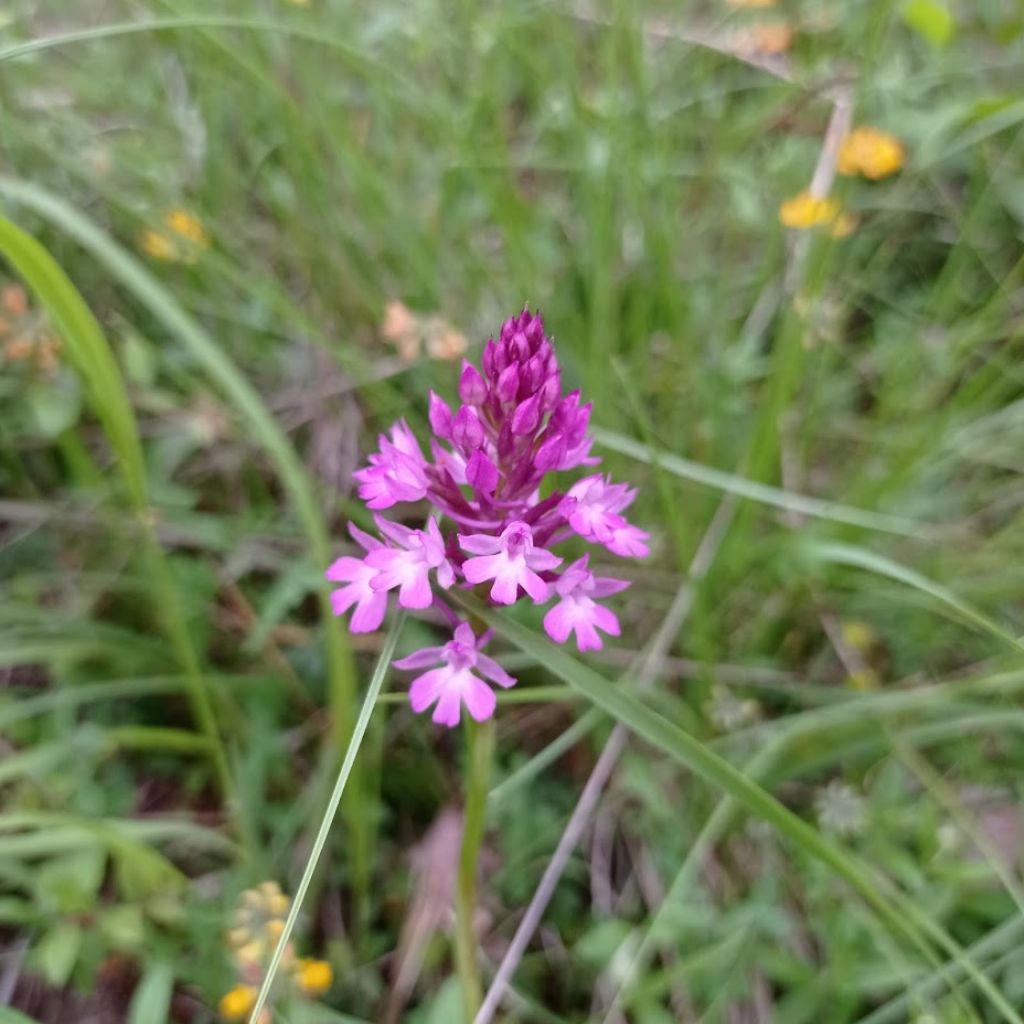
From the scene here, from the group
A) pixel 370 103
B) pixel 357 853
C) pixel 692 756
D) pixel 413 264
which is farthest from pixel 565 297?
pixel 692 756

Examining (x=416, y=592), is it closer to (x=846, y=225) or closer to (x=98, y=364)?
(x=98, y=364)

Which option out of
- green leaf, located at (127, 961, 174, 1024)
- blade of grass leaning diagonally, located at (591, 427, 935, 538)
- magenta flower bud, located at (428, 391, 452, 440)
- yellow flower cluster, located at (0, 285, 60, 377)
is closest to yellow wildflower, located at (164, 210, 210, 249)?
yellow flower cluster, located at (0, 285, 60, 377)

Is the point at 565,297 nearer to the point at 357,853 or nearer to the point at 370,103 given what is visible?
the point at 370,103

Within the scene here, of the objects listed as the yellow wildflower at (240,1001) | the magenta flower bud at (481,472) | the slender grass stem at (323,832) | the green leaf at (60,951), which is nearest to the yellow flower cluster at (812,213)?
the magenta flower bud at (481,472)

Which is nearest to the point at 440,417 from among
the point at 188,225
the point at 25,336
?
the point at 25,336

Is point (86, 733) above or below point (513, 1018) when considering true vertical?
above

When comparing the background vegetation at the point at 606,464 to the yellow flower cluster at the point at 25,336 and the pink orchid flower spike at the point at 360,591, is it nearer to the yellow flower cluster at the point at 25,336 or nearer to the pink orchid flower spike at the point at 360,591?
the yellow flower cluster at the point at 25,336

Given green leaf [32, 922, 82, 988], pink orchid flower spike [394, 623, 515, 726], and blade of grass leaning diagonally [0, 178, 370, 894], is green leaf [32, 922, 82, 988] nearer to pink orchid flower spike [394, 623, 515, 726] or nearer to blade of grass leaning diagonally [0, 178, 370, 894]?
blade of grass leaning diagonally [0, 178, 370, 894]
